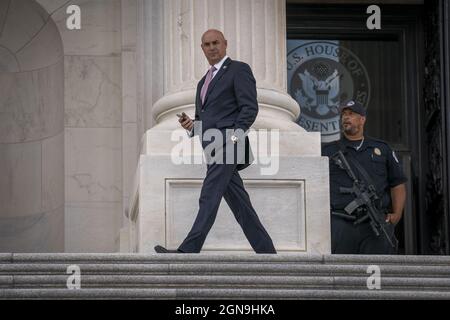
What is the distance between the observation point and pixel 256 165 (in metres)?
24.8

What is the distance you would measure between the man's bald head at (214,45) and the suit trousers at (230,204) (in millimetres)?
1342

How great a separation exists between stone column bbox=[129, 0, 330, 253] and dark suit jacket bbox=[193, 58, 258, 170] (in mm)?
1304

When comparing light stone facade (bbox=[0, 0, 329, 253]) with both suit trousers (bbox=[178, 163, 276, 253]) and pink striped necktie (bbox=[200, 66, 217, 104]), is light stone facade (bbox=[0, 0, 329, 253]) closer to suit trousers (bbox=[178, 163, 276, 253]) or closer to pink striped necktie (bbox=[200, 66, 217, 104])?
pink striped necktie (bbox=[200, 66, 217, 104])

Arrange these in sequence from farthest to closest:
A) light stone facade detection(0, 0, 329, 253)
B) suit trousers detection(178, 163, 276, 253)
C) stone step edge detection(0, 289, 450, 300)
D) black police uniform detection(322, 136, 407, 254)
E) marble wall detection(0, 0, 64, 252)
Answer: marble wall detection(0, 0, 64, 252) < light stone facade detection(0, 0, 329, 253) < black police uniform detection(322, 136, 407, 254) < suit trousers detection(178, 163, 276, 253) < stone step edge detection(0, 289, 450, 300)

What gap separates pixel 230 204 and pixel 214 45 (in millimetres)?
1799

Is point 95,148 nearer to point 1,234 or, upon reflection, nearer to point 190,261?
point 1,234

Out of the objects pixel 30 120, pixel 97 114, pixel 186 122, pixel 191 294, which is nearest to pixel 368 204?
pixel 186 122

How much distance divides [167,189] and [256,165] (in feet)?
3.62

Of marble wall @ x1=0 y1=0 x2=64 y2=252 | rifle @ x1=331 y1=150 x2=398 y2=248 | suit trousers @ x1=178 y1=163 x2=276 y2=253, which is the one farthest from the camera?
marble wall @ x1=0 y1=0 x2=64 y2=252

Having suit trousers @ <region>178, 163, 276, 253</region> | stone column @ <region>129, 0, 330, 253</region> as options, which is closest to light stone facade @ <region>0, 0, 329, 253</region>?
stone column @ <region>129, 0, 330, 253</region>

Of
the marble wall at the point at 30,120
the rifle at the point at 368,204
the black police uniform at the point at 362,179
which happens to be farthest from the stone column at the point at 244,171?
the marble wall at the point at 30,120

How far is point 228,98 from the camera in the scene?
23469 millimetres

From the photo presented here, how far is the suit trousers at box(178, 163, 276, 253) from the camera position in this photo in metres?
22.5

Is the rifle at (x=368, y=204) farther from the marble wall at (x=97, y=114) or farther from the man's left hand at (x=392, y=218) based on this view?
the marble wall at (x=97, y=114)
